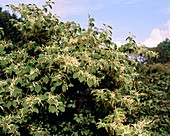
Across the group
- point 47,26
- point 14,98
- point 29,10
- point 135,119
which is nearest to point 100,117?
point 135,119

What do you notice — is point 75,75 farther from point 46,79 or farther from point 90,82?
point 46,79

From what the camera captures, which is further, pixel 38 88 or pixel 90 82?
pixel 38 88

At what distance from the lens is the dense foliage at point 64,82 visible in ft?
11.9

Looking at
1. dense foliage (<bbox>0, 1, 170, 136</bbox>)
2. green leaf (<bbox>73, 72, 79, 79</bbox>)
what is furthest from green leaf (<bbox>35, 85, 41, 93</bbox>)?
green leaf (<bbox>73, 72, 79, 79</bbox>)

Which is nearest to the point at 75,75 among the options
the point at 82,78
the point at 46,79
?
the point at 82,78

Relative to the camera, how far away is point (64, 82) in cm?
363

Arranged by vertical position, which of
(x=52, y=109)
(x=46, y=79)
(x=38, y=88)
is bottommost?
(x=52, y=109)

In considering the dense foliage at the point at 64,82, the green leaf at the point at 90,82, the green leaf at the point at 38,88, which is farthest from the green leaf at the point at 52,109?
the green leaf at the point at 90,82

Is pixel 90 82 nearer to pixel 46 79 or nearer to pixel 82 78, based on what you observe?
pixel 82 78

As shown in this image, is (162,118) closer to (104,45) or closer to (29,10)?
(104,45)

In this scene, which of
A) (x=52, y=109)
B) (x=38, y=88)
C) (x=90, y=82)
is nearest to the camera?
(x=52, y=109)

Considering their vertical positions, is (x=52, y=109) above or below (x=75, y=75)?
below

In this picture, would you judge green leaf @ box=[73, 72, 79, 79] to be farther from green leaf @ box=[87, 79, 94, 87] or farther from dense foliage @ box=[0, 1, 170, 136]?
green leaf @ box=[87, 79, 94, 87]

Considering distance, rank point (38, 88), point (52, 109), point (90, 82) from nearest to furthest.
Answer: point (52, 109) < point (90, 82) < point (38, 88)
